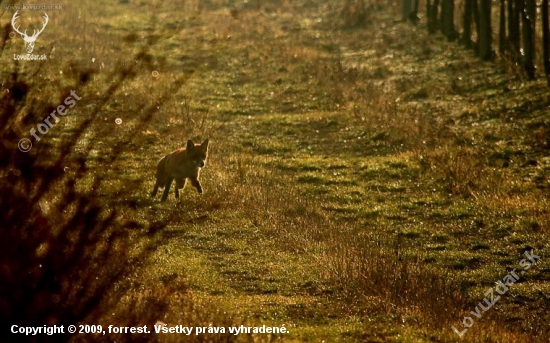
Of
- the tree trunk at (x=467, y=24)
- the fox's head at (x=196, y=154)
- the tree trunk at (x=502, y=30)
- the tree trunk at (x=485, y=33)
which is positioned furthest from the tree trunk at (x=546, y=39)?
the fox's head at (x=196, y=154)

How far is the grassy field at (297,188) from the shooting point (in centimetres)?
848

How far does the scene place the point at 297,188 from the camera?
17.3 m

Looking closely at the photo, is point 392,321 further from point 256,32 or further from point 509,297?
point 256,32

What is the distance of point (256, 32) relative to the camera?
36625 millimetres

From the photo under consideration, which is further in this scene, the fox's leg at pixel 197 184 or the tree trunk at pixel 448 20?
the tree trunk at pixel 448 20

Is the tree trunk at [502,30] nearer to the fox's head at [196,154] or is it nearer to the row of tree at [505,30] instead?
the row of tree at [505,30]

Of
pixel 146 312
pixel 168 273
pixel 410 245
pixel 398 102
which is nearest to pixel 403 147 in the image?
pixel 398 102

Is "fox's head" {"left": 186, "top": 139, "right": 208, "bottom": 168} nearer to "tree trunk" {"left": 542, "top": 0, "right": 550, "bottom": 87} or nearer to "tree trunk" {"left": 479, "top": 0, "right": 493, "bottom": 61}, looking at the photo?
"tree trunk" {"left": 542, "top": 0, "right": 550, "bottom": 87}

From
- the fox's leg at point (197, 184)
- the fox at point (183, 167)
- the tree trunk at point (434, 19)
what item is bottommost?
the tree trunk at point (434, 19)

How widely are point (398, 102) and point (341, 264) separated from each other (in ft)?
41.7
